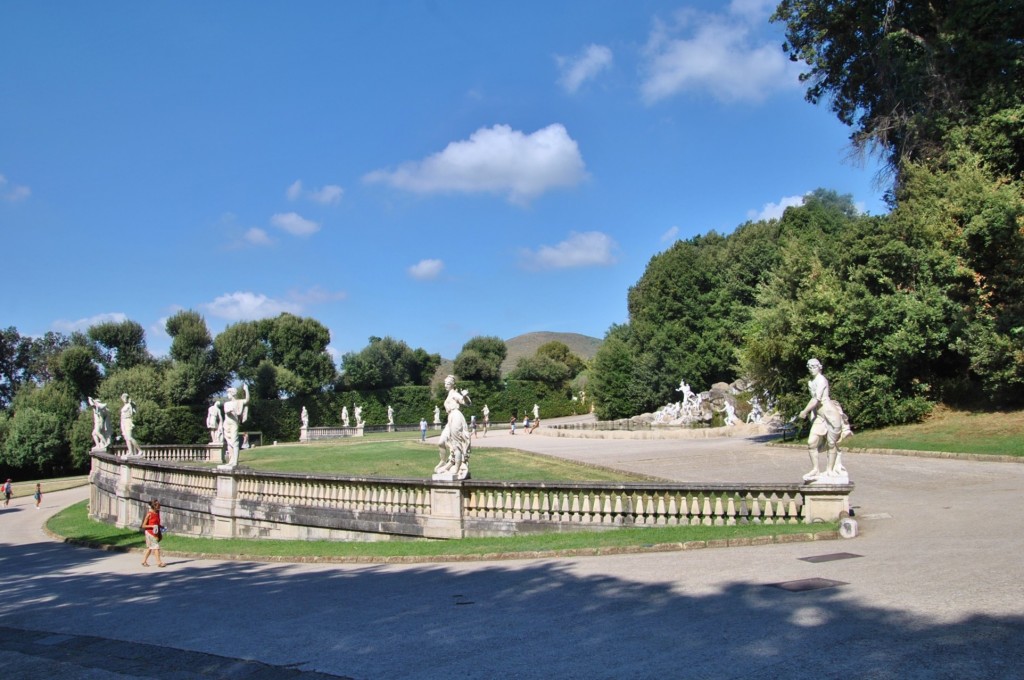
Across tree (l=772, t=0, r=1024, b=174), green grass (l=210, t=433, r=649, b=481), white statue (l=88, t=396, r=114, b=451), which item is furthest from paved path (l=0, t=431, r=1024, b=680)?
tree (l=772, t=0, r=1024, b=174)

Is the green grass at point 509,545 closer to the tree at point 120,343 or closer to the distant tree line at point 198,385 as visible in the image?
the distant tree line at point 198,385

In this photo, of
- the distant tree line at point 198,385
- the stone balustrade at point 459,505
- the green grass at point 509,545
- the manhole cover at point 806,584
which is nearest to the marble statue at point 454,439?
the stone balustrade at point 459,505

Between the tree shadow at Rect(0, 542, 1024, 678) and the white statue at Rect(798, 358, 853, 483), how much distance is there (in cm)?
392

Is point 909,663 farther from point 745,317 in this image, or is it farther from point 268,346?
point 268,346

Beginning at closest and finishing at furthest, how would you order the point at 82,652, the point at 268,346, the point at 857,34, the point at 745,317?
the point at 82,652, the point at 857,34, the point at 745,317, the point at 268,346

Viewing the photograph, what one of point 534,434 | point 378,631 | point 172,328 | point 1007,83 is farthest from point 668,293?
point 378,631

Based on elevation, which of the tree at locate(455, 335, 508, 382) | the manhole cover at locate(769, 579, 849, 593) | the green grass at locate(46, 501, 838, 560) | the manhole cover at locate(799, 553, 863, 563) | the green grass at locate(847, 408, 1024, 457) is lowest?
the green grass at locate(46, 501, 838, 560)

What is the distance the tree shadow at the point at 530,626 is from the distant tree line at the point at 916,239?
847 inches

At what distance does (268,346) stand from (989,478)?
6240cm

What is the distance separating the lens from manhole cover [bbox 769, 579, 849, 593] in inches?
315

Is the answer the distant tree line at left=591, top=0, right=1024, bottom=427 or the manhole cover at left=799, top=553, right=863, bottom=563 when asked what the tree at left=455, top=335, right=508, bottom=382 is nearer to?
the distant tree line at left=591, top=0, right=1024, bottom=427

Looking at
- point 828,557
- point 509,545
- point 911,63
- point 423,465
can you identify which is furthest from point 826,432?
point 911,63

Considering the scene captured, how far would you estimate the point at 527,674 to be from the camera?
18.8ft

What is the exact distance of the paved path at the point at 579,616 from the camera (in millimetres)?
5844
